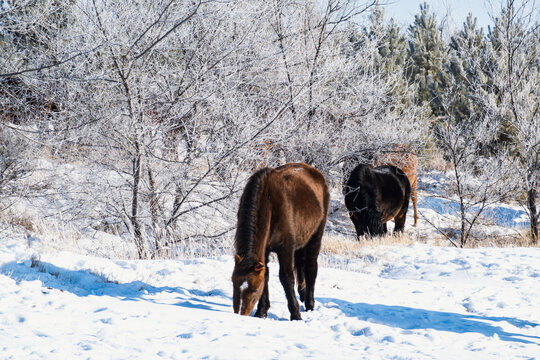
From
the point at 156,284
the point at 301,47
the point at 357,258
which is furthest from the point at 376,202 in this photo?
the point at 156,284

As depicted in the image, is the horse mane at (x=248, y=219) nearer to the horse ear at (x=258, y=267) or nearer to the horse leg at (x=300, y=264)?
the horse ear at (x=258, y=267)

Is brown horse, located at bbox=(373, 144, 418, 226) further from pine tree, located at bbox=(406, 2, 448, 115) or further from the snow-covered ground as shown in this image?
pine tree, located at bbox=(406, 2, 448, 115)

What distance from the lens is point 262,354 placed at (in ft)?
11.1

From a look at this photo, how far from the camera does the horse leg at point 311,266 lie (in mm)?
5543

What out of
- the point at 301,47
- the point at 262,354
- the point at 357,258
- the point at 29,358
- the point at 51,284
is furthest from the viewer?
the point at 301,47

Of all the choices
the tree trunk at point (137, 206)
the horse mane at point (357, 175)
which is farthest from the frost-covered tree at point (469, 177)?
the tree trunk at point (137, 206)

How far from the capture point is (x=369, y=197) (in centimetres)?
1109

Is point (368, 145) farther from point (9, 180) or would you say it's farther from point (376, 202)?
point (9, 180)

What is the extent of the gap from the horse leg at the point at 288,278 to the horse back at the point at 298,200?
17 centimetres

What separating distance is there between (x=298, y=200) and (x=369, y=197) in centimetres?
601

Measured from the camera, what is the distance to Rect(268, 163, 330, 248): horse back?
16.5 feet

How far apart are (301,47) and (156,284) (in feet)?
27.8

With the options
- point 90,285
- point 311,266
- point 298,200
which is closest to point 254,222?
point 298,200

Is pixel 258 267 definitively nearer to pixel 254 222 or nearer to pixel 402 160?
pixel 254 222
